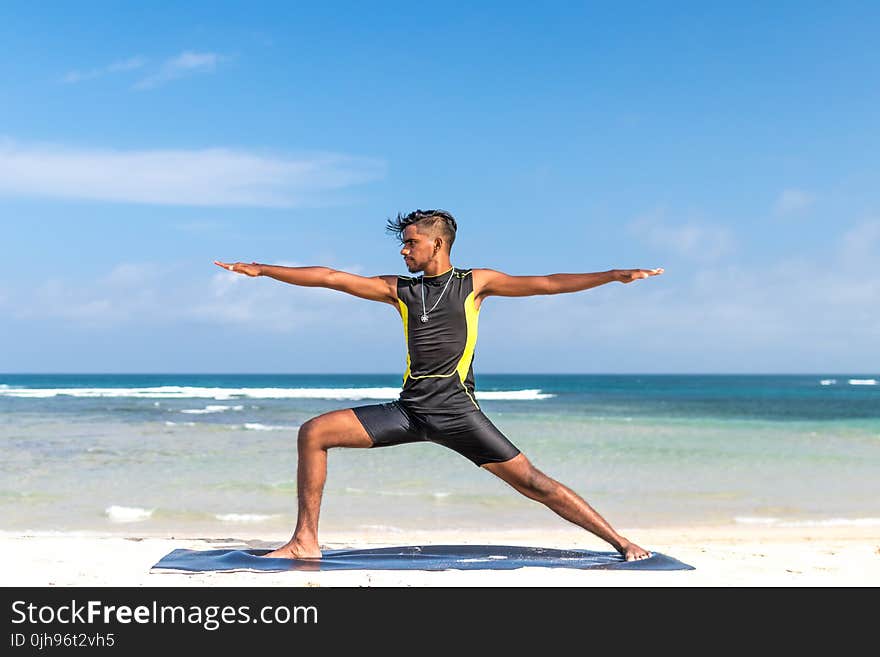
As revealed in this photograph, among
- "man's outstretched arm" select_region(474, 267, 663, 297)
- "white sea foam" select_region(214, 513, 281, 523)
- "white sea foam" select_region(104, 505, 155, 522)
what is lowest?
"white sea foam" select_region(214, 513, 281, 523)

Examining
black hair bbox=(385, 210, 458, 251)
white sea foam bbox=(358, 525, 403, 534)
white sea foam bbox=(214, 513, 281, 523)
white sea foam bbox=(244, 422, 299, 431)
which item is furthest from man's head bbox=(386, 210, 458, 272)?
white sea foam bbox=(244, 422, 299, 431)

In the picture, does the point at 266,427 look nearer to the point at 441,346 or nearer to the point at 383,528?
the point at 383,528

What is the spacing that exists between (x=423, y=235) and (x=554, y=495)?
1.81m

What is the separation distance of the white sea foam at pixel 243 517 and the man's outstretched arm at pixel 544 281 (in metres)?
4.43

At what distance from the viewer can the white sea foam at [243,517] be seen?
911 cm

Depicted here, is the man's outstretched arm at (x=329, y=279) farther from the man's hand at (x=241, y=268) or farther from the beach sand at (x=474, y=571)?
the beach sand at (x=474, y=571)

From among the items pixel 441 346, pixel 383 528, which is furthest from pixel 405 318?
pixel 383 528

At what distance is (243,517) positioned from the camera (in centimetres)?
927

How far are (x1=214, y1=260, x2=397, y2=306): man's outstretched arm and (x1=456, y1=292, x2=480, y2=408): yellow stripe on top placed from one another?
18.2 inches

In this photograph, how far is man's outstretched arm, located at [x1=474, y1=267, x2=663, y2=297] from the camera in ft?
18.1

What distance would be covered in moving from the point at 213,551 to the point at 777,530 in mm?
5380

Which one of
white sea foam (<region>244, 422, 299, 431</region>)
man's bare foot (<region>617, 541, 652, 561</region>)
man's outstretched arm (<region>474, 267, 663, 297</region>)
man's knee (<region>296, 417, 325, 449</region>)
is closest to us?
man's outstretched arm (<region>474, 267, 663, 297</region>)

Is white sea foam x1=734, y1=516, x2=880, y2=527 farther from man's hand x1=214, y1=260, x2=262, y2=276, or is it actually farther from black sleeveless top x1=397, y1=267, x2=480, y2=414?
man's hand x1=214, y1=260, x2=262, y2=276
